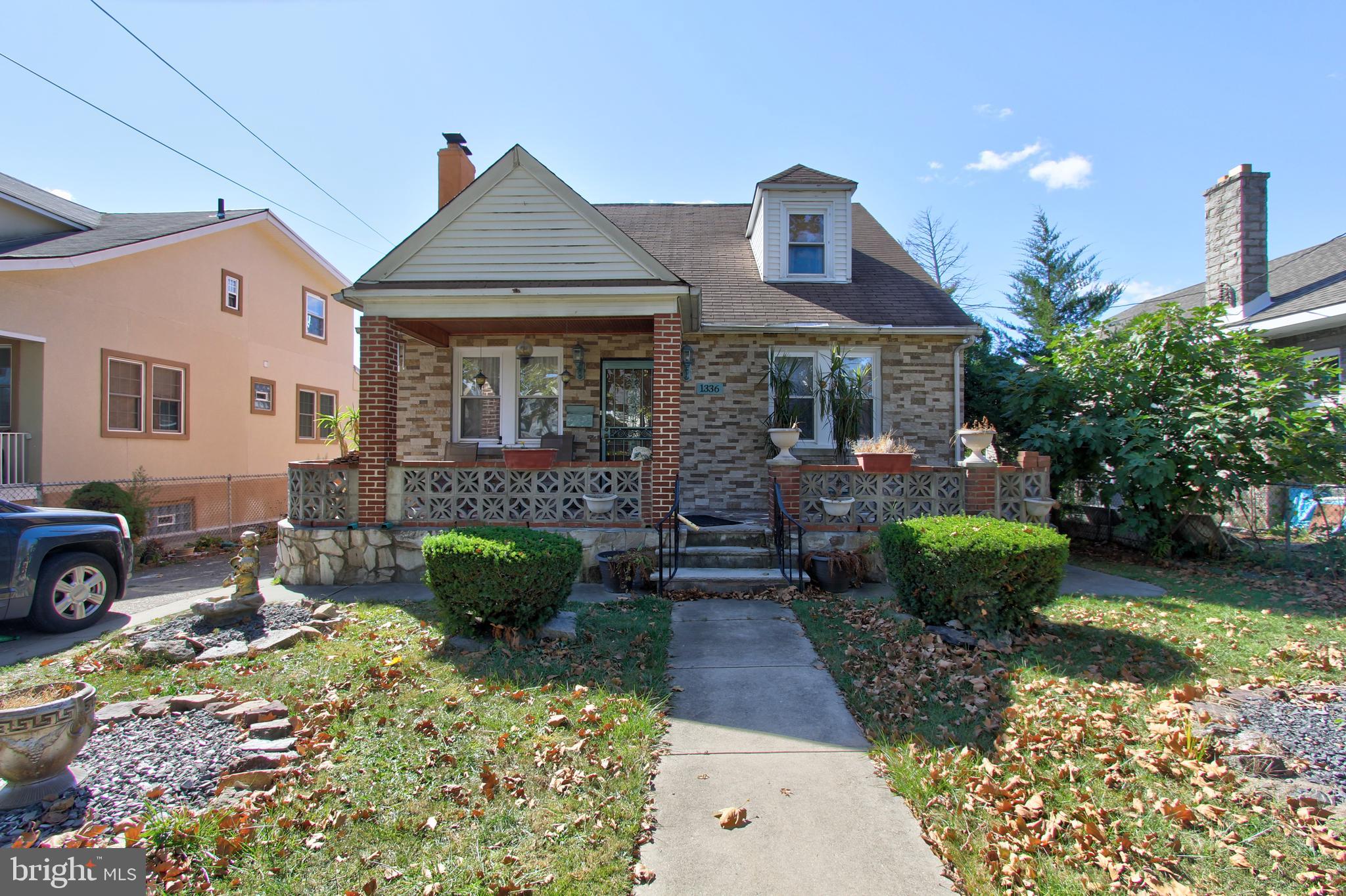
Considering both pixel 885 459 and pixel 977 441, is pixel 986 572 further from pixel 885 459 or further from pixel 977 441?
pixel 977 441

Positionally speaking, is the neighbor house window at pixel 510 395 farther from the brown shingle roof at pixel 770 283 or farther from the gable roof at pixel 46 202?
the gable roof at pixel 46 202

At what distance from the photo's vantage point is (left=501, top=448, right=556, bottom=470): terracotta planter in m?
8.20

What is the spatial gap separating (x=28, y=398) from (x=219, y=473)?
13.9 ft

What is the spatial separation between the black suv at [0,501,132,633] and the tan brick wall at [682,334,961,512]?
7449 mm

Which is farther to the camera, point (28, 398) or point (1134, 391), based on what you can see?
point (28, 398)

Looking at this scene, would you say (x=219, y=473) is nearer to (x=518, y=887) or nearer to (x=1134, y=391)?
(x=518, y=887)

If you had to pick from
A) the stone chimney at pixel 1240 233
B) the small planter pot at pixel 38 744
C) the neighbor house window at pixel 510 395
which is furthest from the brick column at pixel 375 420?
the stone chimney at pixel 1240 233

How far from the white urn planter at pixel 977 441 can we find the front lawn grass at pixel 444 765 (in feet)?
15.8

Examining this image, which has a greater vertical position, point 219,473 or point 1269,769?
point 219,473

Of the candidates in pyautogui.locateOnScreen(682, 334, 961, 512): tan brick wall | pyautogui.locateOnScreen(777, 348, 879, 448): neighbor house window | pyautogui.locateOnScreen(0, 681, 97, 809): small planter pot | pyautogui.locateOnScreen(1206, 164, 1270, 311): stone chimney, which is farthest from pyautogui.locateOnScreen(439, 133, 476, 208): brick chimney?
pyautogui.locateOnScreen(1206, 164, 1270, 311): stone chimney

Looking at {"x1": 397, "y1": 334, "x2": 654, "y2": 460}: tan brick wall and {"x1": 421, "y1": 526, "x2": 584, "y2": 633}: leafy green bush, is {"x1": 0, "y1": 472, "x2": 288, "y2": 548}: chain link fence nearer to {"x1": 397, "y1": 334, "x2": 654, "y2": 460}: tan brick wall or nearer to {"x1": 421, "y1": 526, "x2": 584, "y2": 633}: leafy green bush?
{"x1": 397, "y1": 334, "x2": 654, "y2": 460}: tan brick wall

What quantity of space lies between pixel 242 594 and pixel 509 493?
3002mm

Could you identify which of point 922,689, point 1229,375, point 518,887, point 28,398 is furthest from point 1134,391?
point 28,398

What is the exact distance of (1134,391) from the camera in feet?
31.6
